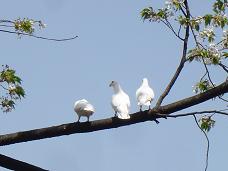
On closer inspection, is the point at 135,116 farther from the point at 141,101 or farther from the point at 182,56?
the point at 141,101

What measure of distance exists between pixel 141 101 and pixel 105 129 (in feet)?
6.97

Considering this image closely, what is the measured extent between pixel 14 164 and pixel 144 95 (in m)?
2.92

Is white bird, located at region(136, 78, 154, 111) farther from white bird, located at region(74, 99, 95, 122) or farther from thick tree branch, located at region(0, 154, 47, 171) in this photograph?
thick tree branch, located at region(0, 154, 47, 171)

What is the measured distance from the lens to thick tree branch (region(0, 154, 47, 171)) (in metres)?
4.12

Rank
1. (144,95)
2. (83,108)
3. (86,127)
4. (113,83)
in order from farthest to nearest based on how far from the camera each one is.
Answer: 1. (113,83)
2. (83,108)
3. (144,95)
4. (86,127)

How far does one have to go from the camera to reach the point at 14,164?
4.20m

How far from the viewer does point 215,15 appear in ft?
20.7

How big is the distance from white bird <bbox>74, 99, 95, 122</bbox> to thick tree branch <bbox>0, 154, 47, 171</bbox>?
2841mm

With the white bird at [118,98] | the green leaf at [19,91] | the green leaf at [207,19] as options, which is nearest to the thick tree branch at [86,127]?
the green leaf at [19,91]

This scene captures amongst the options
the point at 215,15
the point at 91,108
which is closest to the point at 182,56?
the point at 215,15

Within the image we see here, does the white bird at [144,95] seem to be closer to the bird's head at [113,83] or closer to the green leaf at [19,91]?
the bird's head at [113,83]

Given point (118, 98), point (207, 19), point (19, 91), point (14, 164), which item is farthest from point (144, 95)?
point (14, 164)

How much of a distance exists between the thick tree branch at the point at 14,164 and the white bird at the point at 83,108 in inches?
112

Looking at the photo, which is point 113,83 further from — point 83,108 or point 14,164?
point 14,164
